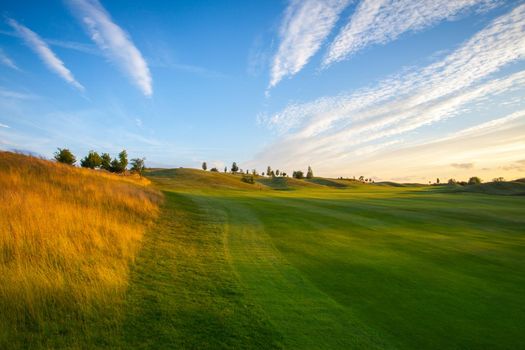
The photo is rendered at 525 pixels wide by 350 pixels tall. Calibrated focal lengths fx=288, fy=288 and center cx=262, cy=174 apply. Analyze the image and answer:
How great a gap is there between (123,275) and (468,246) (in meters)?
12.4

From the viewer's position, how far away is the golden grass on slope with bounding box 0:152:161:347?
4811mm

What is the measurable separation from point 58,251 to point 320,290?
19.8 feet

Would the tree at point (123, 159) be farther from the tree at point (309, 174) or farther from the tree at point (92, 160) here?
the tree at point (309, 174)

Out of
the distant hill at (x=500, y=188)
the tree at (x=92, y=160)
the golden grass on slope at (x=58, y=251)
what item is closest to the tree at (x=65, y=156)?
the tree at (x=92, y=160)

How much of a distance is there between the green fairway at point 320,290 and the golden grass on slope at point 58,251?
673mm

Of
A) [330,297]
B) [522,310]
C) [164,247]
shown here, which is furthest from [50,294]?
[522,310]

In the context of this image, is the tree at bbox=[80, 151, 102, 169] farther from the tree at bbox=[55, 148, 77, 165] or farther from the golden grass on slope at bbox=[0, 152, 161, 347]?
the golden grass on slope at bbox=[0, 152, 161, 347]

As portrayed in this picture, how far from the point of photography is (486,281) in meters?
7.58

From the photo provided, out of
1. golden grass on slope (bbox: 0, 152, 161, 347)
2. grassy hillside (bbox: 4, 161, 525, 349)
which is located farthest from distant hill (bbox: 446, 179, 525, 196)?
golden grass on slope (bbox: 0, 152, 161, 347)

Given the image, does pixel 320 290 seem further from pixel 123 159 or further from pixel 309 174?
pixel 309 174

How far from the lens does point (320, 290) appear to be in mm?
6441

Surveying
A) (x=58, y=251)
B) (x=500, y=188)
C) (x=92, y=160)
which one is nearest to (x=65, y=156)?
(x=92, y=160)

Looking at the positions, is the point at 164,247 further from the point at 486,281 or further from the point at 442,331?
the point at 486,281

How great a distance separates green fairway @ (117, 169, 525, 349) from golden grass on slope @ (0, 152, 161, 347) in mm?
673
